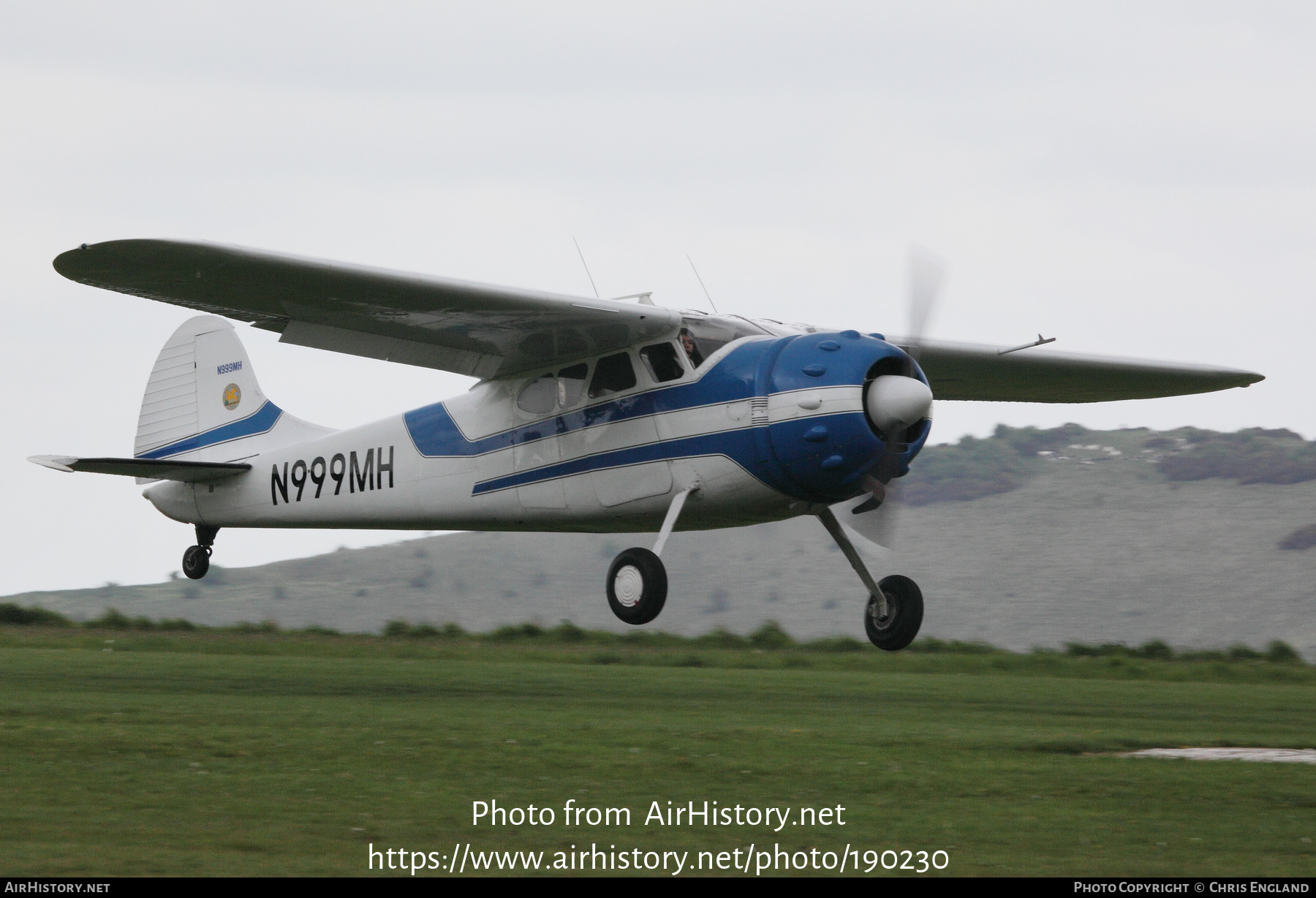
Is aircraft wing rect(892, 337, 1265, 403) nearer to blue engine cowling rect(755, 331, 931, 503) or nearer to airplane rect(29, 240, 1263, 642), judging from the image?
airplane rect(29, 240, 1263, 642)

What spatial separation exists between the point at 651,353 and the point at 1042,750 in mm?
5475

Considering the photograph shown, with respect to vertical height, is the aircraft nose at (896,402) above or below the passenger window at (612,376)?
below

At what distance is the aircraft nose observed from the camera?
11891 millimetres

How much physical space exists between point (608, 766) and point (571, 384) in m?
6.45

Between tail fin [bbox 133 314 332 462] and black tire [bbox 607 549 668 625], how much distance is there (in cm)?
700

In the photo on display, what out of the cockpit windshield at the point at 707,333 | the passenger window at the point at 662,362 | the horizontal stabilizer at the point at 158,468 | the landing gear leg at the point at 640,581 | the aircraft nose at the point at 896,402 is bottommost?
the landing gear leg at the point at 640,581

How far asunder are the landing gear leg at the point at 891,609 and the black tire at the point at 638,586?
1923 mm

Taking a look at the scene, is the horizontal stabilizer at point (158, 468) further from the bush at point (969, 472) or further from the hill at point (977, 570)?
the bush at point (969, 472)

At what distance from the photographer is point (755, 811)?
6.98m

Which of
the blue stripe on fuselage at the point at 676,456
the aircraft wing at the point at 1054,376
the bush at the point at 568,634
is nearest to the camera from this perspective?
the blue stripe on fuselage at the point at 676,456

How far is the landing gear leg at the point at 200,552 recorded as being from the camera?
18375 millimetres

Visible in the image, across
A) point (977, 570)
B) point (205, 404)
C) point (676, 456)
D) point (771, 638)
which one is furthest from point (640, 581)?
point (977, 570)

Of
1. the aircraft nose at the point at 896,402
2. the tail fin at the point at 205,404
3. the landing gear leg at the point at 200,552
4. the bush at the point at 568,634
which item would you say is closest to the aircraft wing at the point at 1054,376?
the aircraft nose at the point at 896,402
